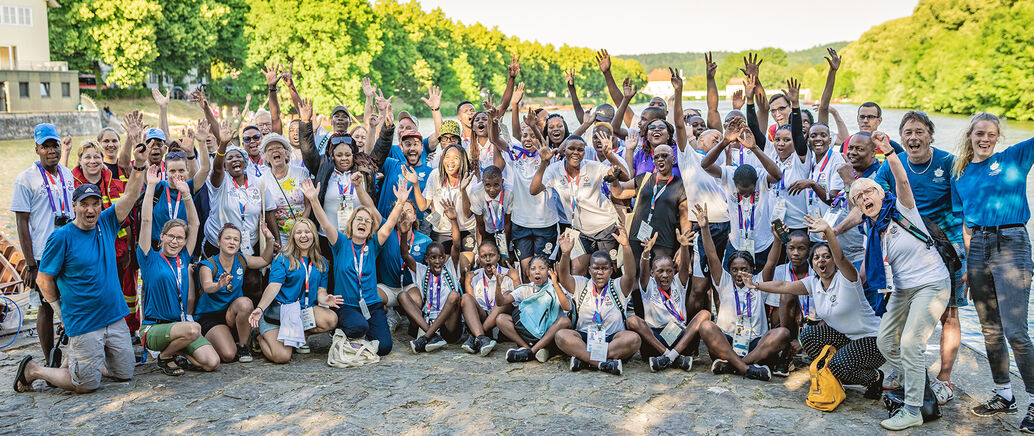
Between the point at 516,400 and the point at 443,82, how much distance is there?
215 ft

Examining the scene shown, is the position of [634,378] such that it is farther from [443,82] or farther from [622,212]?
[443,82]

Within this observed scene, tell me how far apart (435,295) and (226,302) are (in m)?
1.96

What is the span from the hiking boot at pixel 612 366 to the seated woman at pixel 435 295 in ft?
5.41

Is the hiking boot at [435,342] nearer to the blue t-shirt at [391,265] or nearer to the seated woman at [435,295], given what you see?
the seated woman at [435,295]

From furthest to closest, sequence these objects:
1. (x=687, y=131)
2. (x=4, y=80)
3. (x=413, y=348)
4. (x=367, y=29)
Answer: (x=367, y=29) < (x=4, y=80) < (x=687, y=131) < (x=413, y=348)

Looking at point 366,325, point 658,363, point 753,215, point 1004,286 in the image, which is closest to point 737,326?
point 658,363

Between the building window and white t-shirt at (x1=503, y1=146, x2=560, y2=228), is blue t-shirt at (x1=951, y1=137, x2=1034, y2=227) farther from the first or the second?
the building window

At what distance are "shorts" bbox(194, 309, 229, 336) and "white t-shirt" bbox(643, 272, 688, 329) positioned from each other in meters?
3.88

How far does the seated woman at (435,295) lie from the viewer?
7.35 metres

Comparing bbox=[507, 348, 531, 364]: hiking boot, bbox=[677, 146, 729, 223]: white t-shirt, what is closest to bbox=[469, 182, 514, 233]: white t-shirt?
bbox=[507, 348, 531, 364]: hiking boot

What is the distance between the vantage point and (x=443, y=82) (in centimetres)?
6956

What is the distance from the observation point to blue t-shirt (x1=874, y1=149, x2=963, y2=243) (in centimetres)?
554

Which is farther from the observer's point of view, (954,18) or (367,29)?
(954,18)

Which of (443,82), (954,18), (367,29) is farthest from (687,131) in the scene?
(954,18)
